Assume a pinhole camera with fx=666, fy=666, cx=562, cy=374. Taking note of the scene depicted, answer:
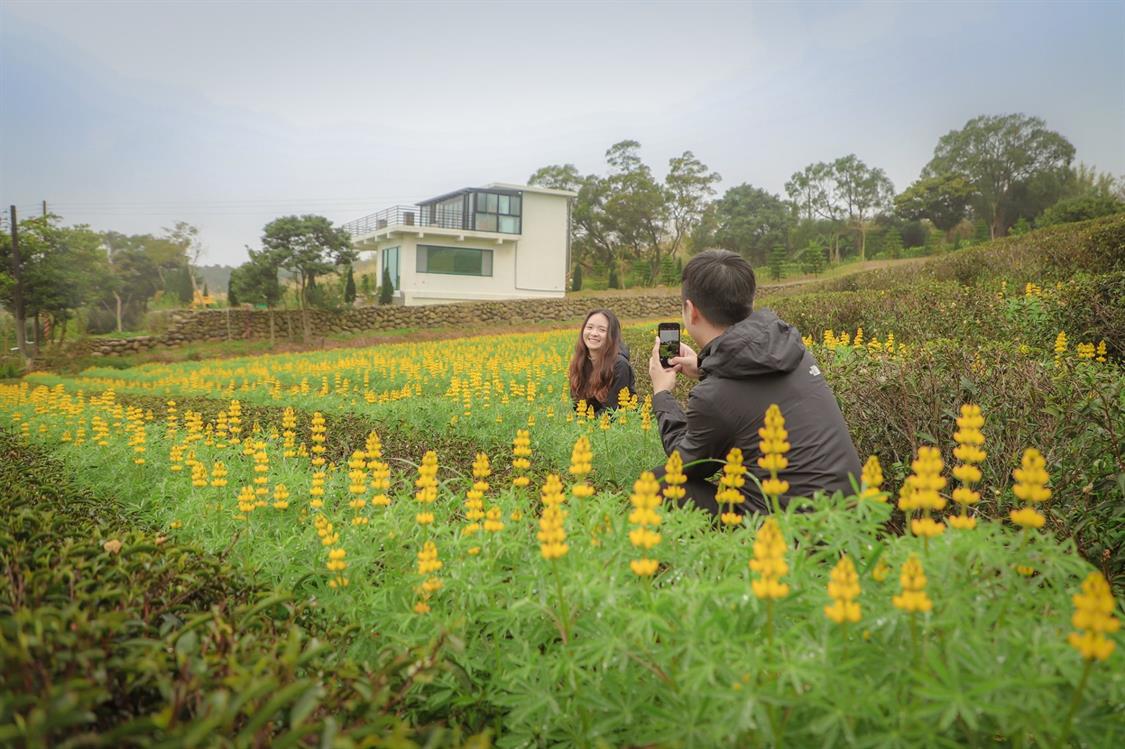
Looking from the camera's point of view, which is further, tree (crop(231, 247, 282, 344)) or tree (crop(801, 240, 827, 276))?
tree (crop(801, 240, 827, 276))

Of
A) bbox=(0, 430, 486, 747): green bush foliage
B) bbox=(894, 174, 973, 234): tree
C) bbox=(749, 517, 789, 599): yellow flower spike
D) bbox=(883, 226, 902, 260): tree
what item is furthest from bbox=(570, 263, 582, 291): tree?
bbox=(749, 517, 789, 599): yellow flower spike

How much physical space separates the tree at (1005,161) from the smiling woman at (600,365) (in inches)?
1859

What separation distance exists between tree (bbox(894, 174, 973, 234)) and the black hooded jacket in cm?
5075

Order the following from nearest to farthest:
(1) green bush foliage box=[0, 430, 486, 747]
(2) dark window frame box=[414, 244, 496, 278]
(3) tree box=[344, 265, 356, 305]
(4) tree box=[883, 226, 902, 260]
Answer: (1) green bush foliage box=[0, 430, 486, 747], (3) tree box=[344, 265, 356, 305], (2) dark window frame box=[414, 244, 496, 278], (4) tree box=[883, 226, 902, 260]

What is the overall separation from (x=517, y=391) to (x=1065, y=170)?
5099cm

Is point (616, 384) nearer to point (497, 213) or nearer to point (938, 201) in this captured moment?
point (497, 213)

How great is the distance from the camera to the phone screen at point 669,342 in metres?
3.96

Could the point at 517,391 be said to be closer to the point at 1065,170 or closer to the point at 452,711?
the point at 452,711

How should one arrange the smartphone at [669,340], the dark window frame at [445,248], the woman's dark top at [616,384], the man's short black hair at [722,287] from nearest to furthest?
the man's short black hair at [722,287]
the smartphone at [669,340]
the woman's dark top at [616,384]
the dark window frame at [445,248]

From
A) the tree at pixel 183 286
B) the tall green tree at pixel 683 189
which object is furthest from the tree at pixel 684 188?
the tree at pixel 183 286

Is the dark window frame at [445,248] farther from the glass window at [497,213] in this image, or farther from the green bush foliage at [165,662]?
the green bush foliage at [165,662]

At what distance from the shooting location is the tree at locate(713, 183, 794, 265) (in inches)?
2029

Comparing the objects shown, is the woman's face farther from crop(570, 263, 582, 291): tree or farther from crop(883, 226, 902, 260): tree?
crop(883, 226, 902, 260): tree

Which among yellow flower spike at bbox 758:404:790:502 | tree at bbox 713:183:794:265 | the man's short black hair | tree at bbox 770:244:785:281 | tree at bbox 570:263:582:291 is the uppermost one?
tree at bbox 713:183:794:265
